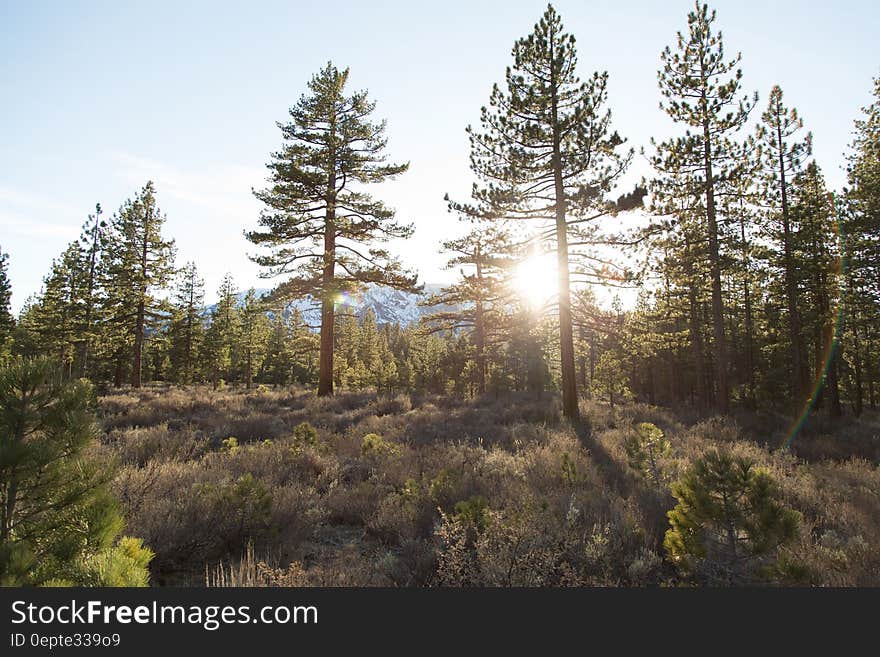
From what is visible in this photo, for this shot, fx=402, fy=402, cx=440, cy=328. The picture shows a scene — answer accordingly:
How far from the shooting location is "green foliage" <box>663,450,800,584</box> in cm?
371

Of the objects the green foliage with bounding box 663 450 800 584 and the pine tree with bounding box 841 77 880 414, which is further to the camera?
the pine tree with bounding box 841 77 880 414

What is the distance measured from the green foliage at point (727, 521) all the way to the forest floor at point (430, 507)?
29 centimetres

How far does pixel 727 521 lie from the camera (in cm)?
386

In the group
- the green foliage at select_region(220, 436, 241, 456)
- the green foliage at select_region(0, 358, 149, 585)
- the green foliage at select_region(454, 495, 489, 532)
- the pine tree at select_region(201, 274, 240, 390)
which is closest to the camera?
the green foliage at select_region(0, 358, 149, 585)

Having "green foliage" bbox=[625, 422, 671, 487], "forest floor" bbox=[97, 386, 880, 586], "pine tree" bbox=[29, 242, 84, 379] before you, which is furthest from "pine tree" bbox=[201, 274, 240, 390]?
"green foliage" bbox=[625, 422, 671, 487]

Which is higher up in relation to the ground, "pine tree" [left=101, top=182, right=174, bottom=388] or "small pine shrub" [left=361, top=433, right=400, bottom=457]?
"pine tree" [left=101, top=182, right=174, bottom=388]

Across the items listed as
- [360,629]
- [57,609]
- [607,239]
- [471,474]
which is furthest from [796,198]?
[57,609]

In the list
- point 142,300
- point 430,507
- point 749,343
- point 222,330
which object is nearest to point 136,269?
point 142,300

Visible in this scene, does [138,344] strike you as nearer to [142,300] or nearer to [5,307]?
[142,300]

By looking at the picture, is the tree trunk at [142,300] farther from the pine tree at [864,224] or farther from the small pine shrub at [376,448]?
the pine tree at [864,224]

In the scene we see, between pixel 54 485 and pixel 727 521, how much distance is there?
5.52 meters

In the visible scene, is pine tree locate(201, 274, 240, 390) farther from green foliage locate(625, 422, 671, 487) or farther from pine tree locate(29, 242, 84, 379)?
green foliage locate(625, 422, 671, 487)

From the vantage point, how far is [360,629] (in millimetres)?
2406

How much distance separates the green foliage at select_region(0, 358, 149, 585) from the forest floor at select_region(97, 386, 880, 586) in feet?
3.11
